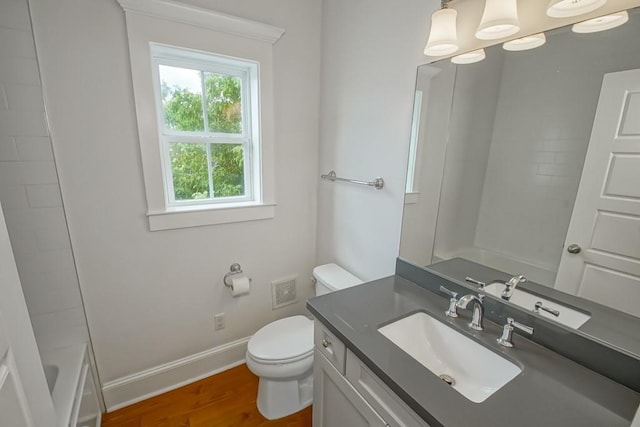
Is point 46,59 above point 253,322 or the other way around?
above

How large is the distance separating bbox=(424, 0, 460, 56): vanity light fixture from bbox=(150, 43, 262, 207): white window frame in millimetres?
991

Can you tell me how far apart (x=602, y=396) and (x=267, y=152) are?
171 centimetres

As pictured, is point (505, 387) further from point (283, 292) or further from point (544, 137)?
point (283, 292)

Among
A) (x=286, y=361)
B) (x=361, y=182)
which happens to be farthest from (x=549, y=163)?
(x=286, y=361)

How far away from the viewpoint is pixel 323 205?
1980 millimetres

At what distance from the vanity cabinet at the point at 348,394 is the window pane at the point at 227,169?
3.53 feet

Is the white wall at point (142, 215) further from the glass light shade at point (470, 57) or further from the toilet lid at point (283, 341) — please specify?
the glass light shade at point (470, 57)

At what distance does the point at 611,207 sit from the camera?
788 mm

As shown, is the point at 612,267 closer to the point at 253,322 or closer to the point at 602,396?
the point at 602,396

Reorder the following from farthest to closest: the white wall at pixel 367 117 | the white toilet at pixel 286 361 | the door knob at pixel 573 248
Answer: the white toilet at pixel 286 361 → the white wall at pixel 367 117 → the door knob at pixel 573 248

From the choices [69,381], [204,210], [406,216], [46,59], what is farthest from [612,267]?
[46,59]

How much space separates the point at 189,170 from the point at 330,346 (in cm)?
127

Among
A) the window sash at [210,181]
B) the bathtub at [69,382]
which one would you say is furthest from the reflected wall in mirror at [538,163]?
the bathtub at [69,382]

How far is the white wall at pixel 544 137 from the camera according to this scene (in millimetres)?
802
